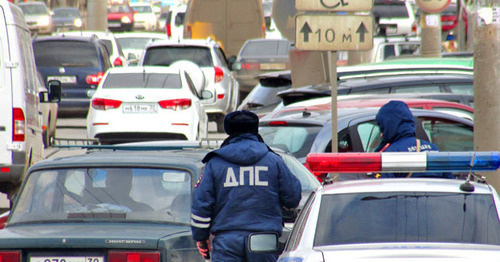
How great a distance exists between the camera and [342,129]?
10.4 m

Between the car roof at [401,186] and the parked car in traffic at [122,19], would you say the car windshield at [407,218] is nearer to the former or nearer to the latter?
the car roof at [401,186]

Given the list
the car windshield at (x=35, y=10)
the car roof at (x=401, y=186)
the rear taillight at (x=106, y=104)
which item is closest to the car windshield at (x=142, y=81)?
the rear taillight at (x=106, y=104)

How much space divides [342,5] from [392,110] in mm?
2638

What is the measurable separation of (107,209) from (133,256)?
719 mm

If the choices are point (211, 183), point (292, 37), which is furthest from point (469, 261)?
point (292, 37)

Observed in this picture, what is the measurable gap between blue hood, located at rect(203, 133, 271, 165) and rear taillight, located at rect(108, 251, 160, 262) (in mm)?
622

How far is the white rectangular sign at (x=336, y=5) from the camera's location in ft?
34.3

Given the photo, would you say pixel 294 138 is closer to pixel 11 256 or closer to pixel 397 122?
pixel 397 122

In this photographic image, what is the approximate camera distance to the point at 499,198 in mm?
5930

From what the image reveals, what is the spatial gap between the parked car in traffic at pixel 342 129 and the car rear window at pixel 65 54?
11434 millimetres

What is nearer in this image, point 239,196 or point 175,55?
point 239,196

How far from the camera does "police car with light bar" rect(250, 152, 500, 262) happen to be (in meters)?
5.42

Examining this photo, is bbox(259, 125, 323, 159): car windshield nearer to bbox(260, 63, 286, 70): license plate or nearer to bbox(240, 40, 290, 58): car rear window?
bbox(260, 63, 286, 70): license plate

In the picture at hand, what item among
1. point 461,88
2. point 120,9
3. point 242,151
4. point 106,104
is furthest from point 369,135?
point 120,9
